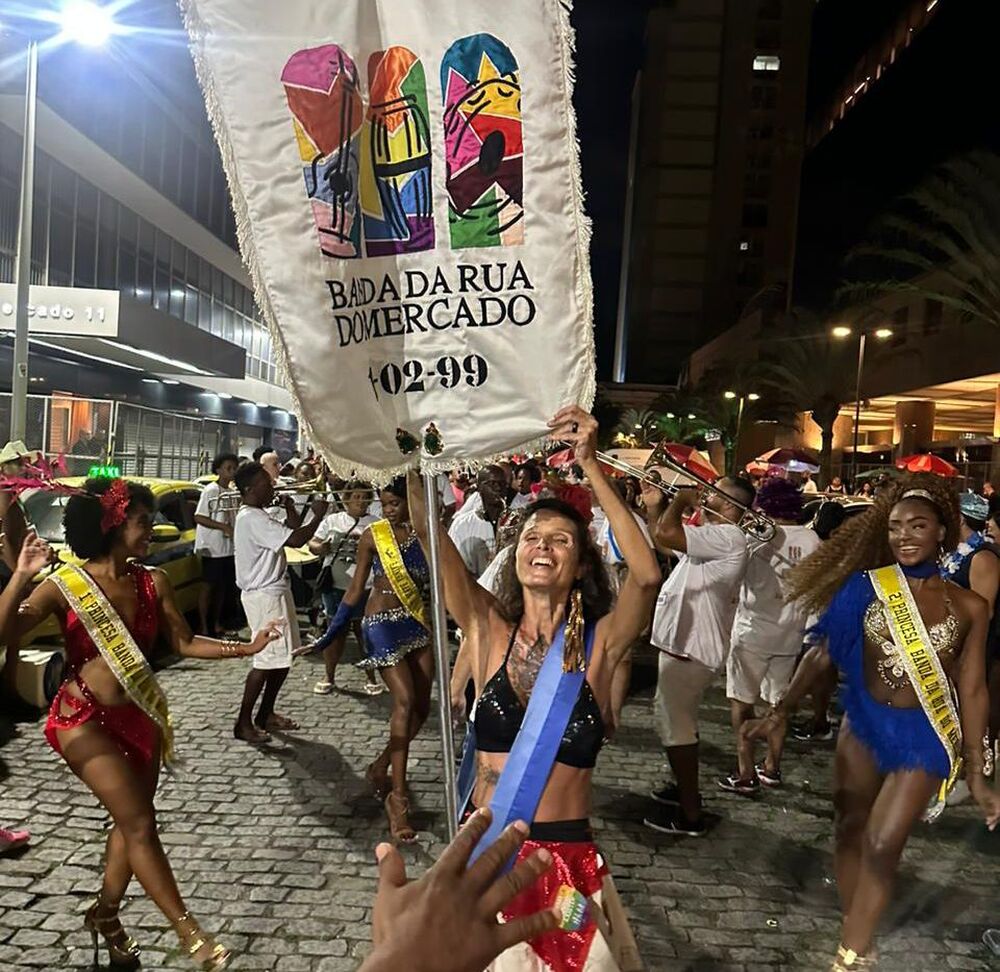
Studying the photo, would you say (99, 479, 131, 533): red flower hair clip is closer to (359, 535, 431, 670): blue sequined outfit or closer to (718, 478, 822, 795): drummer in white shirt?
(359, 535, 431, 670): blue sequined outfit

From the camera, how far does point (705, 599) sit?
5.40 m

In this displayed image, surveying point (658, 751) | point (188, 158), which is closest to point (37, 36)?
point (658, 751)

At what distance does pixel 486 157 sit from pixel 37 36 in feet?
38.7

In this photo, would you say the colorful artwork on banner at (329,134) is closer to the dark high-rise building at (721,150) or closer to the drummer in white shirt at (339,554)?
the drummer in white shirt at (339,554)

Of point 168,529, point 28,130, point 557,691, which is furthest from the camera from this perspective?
point 28,130

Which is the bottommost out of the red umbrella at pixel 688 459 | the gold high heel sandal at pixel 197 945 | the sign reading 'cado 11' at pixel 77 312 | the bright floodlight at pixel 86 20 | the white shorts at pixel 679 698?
the gold high heel sandal at pixel 197 945

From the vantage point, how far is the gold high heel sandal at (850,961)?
3.52 metres

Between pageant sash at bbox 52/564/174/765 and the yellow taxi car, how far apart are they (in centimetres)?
416

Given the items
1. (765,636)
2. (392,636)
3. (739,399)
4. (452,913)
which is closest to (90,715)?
(392,636)

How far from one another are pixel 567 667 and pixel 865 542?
7.19 ft

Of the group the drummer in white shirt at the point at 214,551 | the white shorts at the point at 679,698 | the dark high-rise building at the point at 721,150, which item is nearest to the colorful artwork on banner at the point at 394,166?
the white shorts at the point at 679,698

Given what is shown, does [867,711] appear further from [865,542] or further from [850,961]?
[850,961]

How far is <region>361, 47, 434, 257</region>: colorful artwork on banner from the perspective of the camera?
2.54m

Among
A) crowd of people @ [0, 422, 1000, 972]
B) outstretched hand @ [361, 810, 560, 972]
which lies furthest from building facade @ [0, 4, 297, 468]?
outstretched hand @ [361, 810, 560, 972]
